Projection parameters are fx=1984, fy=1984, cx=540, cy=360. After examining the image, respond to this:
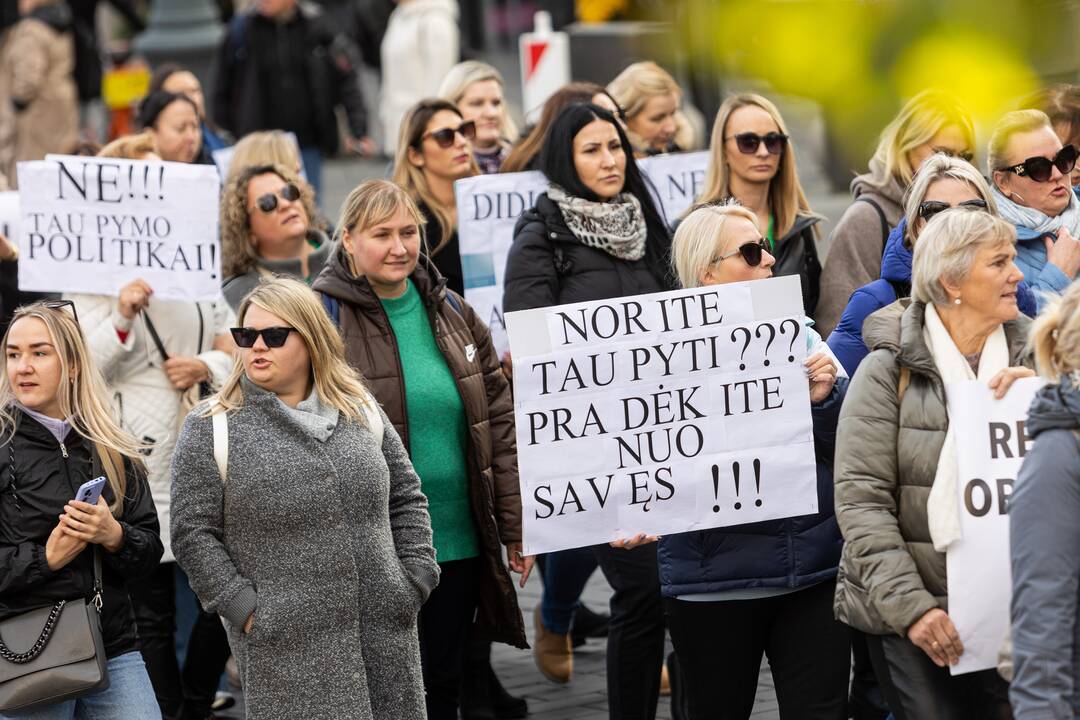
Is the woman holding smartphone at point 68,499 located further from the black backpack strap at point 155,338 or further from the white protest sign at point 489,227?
the white protest sign at point 489,227

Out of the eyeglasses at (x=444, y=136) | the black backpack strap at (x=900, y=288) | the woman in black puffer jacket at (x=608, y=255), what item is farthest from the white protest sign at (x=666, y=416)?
the eyeglasses at (x=444, y=136)

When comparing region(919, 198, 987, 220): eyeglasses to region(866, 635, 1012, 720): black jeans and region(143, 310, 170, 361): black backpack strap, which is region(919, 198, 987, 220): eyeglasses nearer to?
region(866, 635, 1012, 720): black jeans

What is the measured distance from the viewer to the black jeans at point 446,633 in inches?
248

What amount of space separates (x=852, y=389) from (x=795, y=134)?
14.3m

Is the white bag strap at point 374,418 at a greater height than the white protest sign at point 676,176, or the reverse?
the white protest sign at point 676,176

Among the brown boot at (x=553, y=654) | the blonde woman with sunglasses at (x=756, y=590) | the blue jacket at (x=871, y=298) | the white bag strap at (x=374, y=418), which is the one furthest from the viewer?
the brown boot at (x=553, y=654)

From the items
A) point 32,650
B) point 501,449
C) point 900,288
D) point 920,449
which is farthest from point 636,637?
point 32,650

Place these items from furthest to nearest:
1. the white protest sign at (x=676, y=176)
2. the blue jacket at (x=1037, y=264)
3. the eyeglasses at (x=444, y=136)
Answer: the white protest sign at (x=676, y=176)
the eyeglasses at (x=444, y=136)
the blue jacket at (x=1037, y=264)

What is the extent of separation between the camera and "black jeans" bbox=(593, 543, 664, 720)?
6.46m

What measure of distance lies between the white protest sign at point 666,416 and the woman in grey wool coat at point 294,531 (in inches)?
18.6

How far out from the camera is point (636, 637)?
6469mm

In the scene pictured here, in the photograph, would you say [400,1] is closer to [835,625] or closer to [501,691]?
[501,691]

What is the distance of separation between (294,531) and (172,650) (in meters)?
2.02

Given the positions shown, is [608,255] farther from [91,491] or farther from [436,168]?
[91,491]
